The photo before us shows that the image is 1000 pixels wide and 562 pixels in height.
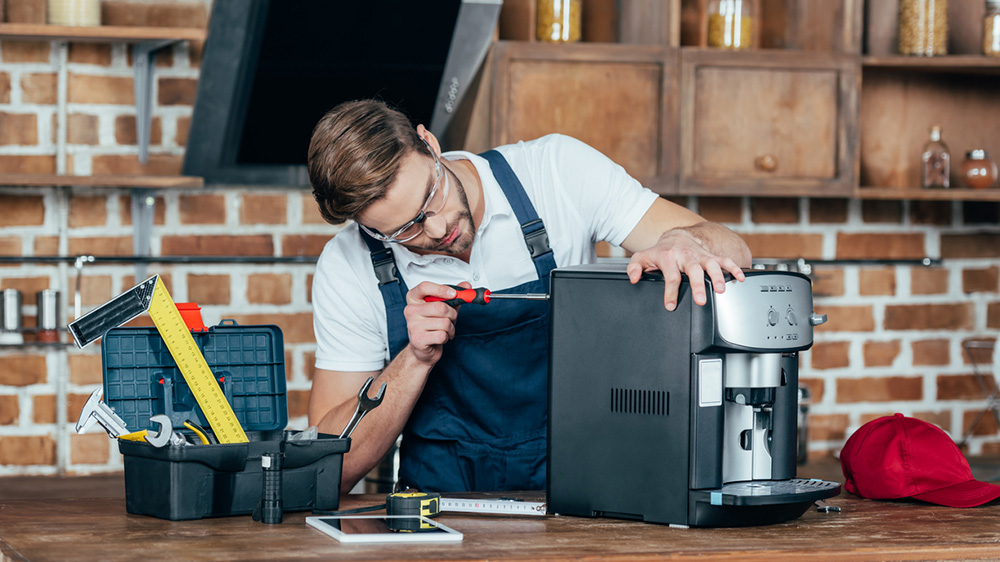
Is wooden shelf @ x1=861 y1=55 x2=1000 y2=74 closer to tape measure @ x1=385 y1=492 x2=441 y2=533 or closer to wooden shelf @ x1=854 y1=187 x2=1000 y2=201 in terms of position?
wooden shelf @ x1=854 y1=187 x2=1000 y2=201

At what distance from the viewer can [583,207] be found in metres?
1.81

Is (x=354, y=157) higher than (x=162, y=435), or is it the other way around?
(x=354, y=157)

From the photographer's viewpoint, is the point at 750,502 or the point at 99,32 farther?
the point at 99,32

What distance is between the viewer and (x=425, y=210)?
1557mm

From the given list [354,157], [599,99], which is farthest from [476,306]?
[599,99]

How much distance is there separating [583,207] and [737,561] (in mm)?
834

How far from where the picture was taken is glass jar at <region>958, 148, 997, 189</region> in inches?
103

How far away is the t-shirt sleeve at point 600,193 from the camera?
70.9 inches

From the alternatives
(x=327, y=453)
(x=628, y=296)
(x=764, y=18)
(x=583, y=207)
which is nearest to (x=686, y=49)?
(x=764, y=18)

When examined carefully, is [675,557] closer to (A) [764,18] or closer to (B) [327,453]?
(B) [327,453]

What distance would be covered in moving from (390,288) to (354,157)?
287mm

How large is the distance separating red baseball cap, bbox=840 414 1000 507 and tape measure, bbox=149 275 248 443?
2.71ft

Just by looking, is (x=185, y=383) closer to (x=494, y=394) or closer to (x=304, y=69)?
(x=494, y=394)

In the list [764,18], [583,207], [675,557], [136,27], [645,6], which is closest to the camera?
[675,557]
